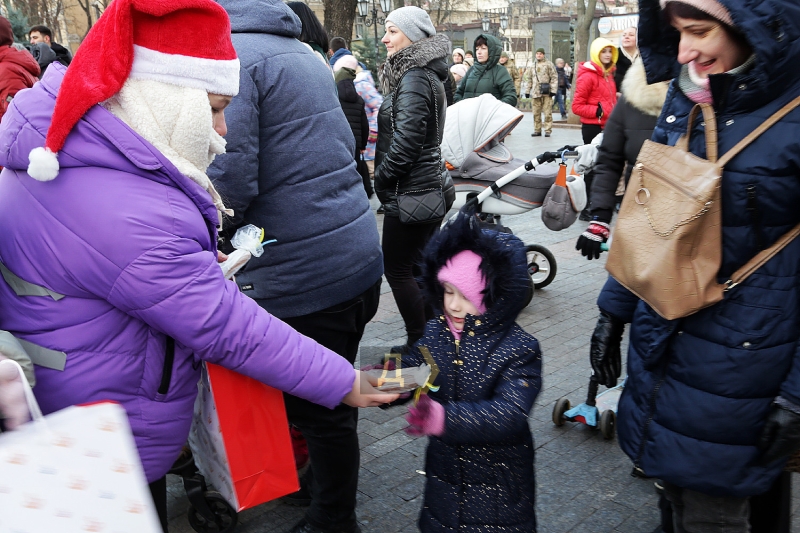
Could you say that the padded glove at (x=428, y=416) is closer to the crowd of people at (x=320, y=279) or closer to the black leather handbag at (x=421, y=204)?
the crowd of people at (x=320, y=279)

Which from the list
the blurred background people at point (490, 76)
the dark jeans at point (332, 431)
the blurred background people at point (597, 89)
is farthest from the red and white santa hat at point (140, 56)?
the blurred background people at point (490, 76)

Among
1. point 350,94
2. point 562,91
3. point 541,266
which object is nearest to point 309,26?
point 541,266

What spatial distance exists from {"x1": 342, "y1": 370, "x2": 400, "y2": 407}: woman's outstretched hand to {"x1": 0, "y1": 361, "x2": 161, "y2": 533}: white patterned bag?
83 cm

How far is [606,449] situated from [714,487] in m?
1.42

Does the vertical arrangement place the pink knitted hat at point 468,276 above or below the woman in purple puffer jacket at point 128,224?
below

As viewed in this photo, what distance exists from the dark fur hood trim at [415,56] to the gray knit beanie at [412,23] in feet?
0.18

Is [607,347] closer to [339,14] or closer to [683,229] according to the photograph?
[683,229]

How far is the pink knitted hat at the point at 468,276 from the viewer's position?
2.06 m

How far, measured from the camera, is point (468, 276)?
2.07 m

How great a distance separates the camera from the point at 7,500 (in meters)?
1.07

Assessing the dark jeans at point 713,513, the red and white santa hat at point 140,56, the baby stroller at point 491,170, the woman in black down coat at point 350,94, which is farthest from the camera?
the woman in black down coat at point 350,94

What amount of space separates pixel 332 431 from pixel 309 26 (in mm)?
1853

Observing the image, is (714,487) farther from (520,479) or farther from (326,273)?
(326,273)

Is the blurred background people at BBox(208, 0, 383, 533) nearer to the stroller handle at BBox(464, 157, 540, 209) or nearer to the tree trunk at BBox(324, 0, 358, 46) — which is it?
the stroller handle at BBox(464, 157, 540, 209)
